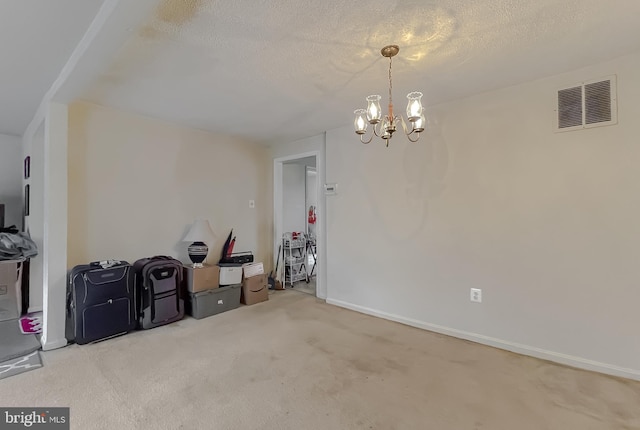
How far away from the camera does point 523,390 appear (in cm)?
195

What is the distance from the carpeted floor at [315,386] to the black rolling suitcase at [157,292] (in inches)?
8.1

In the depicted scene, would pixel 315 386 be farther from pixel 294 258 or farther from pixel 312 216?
pixel 312 216

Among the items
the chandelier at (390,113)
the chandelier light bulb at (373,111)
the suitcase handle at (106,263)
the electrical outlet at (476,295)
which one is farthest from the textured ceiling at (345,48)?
Answer: the electrical outlet at (476,295)

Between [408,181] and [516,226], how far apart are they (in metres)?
1.08

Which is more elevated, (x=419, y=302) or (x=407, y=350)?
(x=419, y=302)

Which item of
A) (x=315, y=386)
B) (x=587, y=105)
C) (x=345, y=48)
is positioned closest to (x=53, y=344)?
(x=315, y=386)

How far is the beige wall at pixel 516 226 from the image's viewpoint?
211 centimetres

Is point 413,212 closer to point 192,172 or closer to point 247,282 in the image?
point 247,282

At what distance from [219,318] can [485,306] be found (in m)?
2.77

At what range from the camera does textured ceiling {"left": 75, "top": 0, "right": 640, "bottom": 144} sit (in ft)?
5.15


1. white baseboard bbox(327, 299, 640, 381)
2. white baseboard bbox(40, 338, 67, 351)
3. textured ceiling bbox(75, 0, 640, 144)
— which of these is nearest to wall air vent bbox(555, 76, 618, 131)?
textured ceiling bbox(75, 0, 640, 144)

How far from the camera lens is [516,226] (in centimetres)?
250

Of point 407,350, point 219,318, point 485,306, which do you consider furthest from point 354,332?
point 219,318

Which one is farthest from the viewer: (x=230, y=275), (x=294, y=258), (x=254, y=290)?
(x=294, y=258)
